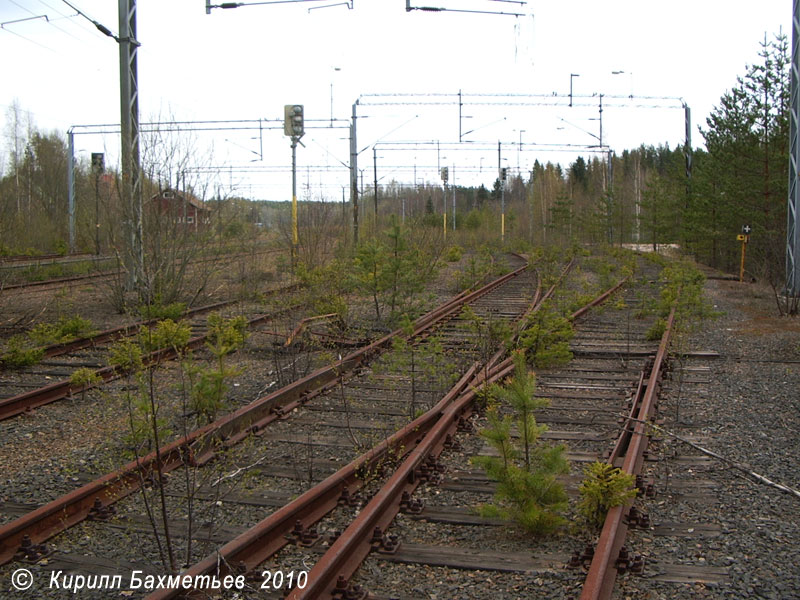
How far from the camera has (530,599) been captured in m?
3.84

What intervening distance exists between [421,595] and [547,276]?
16732 millimetres

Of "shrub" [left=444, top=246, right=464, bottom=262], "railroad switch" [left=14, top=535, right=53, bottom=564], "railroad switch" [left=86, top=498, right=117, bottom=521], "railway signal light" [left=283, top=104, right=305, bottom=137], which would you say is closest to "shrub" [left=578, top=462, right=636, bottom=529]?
"railroad switch" [left=86, top=498, right=117, bottom=521]

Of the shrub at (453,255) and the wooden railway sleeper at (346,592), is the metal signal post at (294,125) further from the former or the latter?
the wooden railway sleeper at (346,592)

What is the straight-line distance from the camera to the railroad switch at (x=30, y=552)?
169 inches

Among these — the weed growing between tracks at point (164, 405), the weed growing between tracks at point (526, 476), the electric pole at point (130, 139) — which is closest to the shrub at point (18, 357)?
the weed growing between tracks at point (164, 405)

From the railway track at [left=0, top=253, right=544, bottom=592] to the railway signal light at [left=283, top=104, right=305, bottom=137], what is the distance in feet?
39.0

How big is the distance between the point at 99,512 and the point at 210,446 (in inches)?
56.0

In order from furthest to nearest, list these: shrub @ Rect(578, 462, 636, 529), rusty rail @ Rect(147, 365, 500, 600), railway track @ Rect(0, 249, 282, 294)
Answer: railway track @ Rect(0, 249, 282, 294)
shrub @ Rect(578, 462, 636, 529)
rusty rail @ Rect(147, 365, 500, 600)

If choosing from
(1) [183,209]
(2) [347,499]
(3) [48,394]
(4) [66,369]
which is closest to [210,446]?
(2) [347,499]

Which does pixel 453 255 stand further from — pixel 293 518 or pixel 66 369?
pixel 293 518

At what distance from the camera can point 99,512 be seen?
4.93m

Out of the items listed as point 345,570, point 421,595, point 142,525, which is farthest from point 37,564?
point 421,595

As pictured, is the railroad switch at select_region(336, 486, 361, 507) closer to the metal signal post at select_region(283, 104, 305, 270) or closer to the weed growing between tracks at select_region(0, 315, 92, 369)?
the weed growing between tracks at select_region(0, 315, 92, 369)

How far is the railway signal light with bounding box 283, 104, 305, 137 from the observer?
69.2 ft
